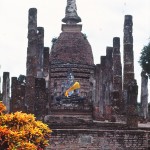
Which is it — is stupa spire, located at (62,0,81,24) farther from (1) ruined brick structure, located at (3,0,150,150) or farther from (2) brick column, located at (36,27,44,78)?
(2) brick column, located at (36,27,44,78)

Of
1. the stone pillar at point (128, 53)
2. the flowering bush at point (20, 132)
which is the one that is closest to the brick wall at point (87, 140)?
the flowering bush at point (20, 132)

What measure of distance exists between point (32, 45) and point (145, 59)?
11634 millimetres

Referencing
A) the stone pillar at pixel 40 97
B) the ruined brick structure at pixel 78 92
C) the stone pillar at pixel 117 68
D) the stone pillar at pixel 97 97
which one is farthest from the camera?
the stone pillar at pixel 97 97

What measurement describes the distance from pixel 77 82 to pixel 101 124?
12.2m

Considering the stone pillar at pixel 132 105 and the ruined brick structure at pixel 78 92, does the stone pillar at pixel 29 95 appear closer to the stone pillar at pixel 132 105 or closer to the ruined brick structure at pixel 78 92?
the ruined brick structure at pixel 78 92

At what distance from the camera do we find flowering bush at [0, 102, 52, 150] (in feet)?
23.4

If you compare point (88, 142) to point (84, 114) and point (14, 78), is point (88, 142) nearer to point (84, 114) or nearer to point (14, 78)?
point (14, 78)

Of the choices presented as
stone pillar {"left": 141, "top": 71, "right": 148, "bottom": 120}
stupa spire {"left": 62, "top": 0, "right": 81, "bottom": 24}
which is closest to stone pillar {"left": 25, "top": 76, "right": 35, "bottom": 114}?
stone pillar {"left": 141, "top": 71, "right": 148, "bottom": 120}

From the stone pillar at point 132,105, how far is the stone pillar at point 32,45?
4.47m

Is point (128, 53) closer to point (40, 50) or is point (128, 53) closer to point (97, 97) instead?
point (40, 50)

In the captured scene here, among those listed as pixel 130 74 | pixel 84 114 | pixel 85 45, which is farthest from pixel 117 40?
pixel 85 45

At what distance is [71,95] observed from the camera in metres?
25.3

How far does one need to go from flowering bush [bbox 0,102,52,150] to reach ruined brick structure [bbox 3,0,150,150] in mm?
4736

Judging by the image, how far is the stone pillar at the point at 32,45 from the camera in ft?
58.6
